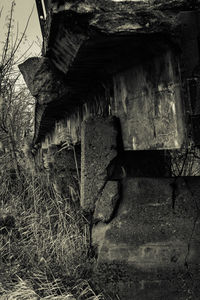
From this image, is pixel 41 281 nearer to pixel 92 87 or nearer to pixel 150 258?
pixel 150 258

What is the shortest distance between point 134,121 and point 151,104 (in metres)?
0.28

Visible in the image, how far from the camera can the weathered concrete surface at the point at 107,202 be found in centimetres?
293

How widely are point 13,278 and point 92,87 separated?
148 cm

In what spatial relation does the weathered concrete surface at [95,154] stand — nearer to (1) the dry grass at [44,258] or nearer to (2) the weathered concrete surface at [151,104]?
(2) the weathered concrete surface at [151,104]

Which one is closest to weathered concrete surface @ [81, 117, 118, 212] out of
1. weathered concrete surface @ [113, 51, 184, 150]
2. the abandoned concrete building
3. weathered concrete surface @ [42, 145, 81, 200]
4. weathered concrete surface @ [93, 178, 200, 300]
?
the abandoned concrete building

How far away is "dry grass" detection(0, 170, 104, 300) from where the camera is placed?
309 centimetres

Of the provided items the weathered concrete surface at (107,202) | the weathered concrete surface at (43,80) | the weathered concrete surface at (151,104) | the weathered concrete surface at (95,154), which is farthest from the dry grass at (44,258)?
the weathered concrete surface at (43,80)

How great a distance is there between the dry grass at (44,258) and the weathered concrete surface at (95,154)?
433mm

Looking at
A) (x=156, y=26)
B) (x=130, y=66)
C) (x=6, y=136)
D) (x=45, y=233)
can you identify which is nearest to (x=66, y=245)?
(x=45, y=233)

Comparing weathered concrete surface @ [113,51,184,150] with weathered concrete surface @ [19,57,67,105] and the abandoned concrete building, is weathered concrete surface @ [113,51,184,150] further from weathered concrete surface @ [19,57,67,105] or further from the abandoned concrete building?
weathered concrete surface @ [19,57,67,105]

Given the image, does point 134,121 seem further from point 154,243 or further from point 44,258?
point 44,258

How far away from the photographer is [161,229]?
278 cm

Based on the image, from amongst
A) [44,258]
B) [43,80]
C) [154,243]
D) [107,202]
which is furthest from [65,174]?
[154,243]

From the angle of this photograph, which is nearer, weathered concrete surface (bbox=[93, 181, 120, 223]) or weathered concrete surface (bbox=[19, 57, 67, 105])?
weathered concrete surface (bbox=[93, 181, 120, 223])
